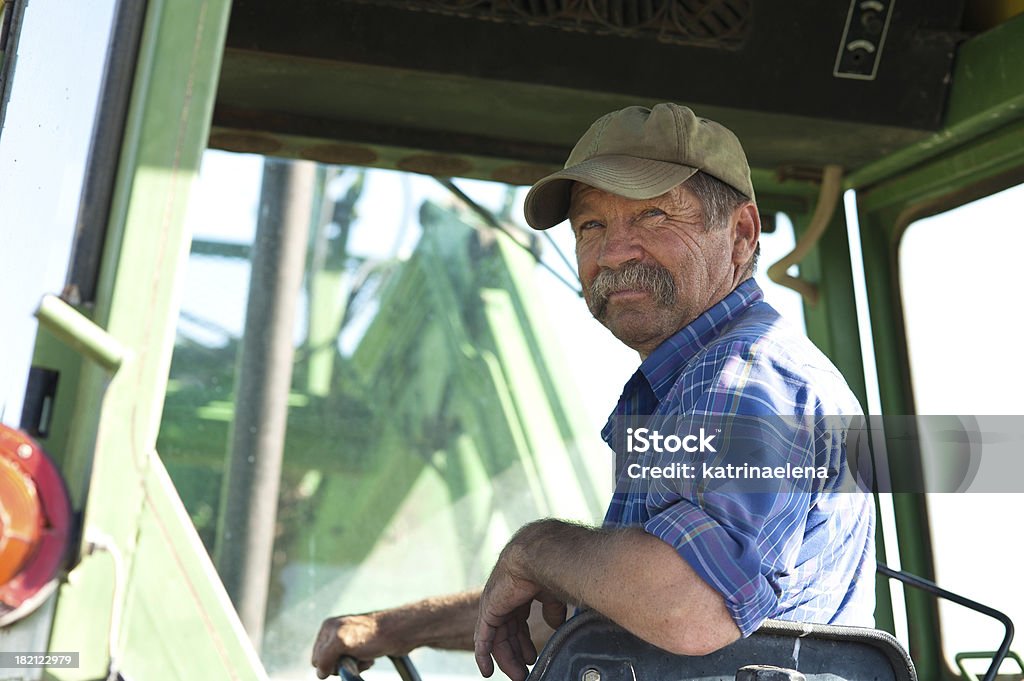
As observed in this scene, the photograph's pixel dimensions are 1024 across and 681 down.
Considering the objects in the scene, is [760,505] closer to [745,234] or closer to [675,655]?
[675,655]

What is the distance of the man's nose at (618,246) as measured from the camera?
6.50ft

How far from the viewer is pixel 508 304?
22.0 ft

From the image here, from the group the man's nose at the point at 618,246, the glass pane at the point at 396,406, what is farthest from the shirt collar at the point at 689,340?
the glass pane at the point at 396,406

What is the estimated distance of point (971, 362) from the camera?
2.42 m

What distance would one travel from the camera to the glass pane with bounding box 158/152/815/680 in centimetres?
633

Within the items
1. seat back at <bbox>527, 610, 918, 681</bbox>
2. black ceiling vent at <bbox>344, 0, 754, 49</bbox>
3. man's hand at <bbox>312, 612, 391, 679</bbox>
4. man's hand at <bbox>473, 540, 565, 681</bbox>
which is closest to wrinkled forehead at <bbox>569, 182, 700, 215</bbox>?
black ceiling vent at <bbox>344, 0, 754, 49</bbox>

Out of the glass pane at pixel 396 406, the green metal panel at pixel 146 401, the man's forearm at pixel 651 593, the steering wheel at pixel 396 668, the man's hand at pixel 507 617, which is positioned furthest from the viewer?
the glass pane at pixel 396 406

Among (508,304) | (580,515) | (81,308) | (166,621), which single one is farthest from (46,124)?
(508,304)

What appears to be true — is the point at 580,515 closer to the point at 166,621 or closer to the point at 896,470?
the point at 896,470

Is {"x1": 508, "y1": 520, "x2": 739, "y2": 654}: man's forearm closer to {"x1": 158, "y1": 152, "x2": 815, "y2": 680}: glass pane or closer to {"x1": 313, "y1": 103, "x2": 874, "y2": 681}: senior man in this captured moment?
{"x1": 313, "y1": 103, "x2": 874, "y2": 681}: senior man

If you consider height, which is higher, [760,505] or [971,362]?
[971,362]

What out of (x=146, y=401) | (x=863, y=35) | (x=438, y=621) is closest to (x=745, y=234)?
(x=863, y=35)

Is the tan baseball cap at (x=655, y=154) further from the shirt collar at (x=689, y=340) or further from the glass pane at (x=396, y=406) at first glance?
the glass pane at (x=396, y=406)

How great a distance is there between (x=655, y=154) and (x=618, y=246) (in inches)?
6.1
